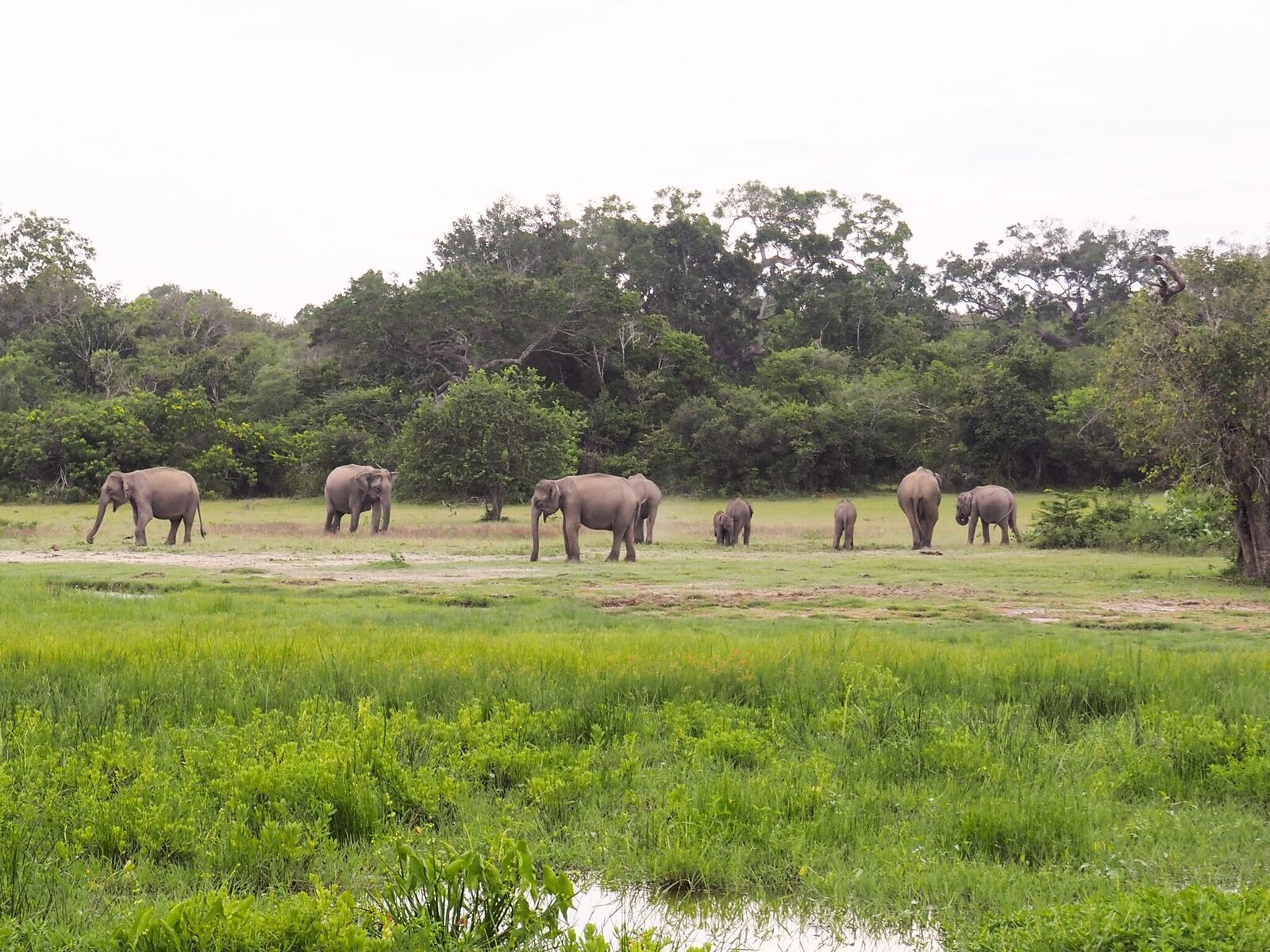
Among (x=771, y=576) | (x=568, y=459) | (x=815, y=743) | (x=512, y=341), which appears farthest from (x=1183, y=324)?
(x=512, y=341)

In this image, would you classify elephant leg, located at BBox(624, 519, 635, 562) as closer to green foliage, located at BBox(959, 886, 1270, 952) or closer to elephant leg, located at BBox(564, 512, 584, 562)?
elephant leg, located at BBox(564, 512, 584, 562)

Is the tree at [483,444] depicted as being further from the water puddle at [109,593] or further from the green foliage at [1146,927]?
the green foliage at [1146,927]

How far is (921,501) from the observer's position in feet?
94.5

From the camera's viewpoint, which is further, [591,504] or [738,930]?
[591,504]

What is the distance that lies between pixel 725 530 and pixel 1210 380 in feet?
45.0

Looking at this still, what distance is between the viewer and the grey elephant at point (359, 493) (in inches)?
1271

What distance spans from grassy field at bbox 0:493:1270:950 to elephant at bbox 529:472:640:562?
33.1 feet

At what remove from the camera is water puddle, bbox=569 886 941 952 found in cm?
504

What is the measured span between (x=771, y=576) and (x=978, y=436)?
37.6 meters

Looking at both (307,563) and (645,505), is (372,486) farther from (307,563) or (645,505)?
(307,563)

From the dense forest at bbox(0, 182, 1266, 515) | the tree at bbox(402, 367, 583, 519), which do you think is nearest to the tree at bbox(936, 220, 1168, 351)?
the dense forest at bbox(0, 182, 1266, 515)

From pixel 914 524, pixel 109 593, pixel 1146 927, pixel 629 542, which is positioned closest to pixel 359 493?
pixel 629 542

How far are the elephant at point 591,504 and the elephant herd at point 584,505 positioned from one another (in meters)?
0.02

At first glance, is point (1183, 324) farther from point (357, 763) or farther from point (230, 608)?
point (357, 763)
